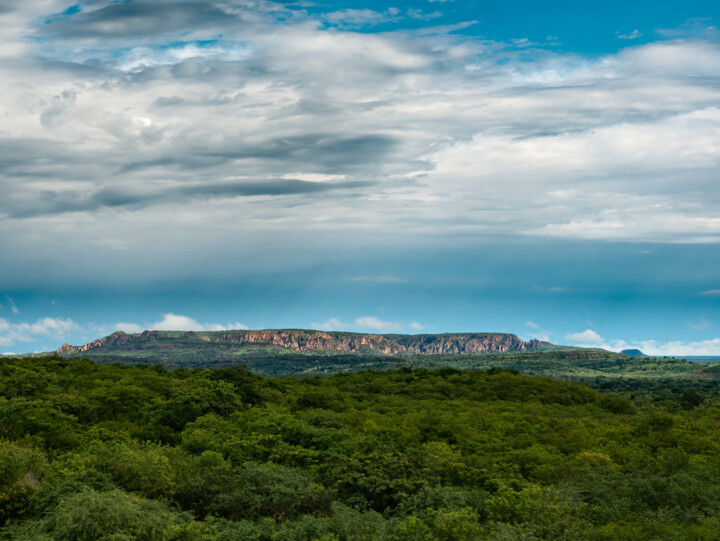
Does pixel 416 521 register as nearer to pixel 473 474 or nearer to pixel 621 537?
pixel 621 537

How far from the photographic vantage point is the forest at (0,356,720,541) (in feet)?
112

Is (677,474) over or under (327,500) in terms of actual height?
over

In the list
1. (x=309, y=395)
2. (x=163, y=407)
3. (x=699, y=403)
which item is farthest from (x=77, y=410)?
(x=699, y=403)

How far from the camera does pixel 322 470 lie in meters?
47.9

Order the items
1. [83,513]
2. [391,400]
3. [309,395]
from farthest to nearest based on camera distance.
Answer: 1. [391,400]
2. [309,395]
3. [83,513]

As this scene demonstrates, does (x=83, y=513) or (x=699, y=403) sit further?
(x=699, y=403)

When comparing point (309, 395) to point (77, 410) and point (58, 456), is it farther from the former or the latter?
point (58, 456)

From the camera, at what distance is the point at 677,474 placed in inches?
1727

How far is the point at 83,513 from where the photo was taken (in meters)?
30.9

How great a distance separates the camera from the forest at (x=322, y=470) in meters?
34.2

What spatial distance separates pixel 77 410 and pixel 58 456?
59.7 feet

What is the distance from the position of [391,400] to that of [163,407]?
3353 cm

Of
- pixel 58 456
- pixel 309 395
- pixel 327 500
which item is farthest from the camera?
pixel 309 395

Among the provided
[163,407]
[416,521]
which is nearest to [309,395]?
[163,407]
